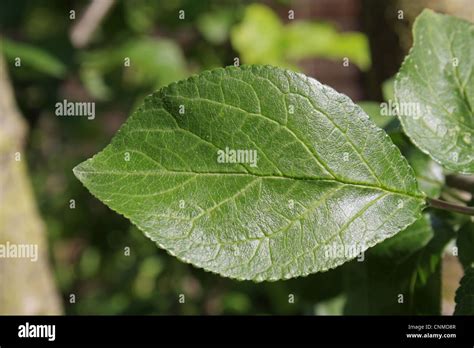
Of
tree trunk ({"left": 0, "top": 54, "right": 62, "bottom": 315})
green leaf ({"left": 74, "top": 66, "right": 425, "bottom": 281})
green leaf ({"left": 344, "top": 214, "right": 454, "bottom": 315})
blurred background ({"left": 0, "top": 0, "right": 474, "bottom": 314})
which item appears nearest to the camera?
green leaf ({"left": 74, "top": 66, "right": 425, "bottom": 281})

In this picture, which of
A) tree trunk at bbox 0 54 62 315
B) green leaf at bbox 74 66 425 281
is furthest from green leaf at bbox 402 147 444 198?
tree trunk at bbox 0 54 62 315

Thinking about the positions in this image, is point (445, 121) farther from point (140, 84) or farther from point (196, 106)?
point (140, 84)

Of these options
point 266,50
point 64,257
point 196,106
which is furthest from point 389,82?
point 64,257

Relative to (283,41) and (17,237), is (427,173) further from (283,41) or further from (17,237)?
(283,41)

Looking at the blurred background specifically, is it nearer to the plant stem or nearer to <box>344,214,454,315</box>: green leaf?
<box>344,214,454,315</box>: green leaf

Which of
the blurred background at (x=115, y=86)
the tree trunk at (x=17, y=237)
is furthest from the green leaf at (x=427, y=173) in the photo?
the blurred background at (x=115, y=86)

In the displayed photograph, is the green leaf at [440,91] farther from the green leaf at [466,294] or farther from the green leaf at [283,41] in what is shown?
the green leaf at [283,41]
